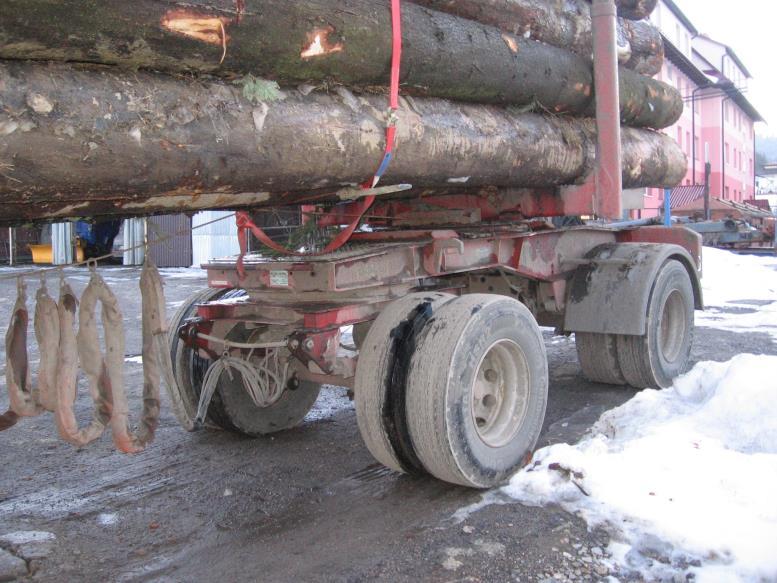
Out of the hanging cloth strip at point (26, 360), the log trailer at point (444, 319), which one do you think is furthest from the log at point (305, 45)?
the hanging cloth strip at point (26, 360)

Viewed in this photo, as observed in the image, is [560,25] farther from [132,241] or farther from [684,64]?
[684,64]

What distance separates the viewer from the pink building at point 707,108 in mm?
36719

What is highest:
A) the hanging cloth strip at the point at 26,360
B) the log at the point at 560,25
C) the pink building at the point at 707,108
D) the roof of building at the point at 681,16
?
the roof of building at the point at 681,16

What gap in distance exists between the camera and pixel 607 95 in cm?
545

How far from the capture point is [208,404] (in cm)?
496

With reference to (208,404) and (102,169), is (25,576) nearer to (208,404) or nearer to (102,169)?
(208,404)

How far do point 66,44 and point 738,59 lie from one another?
2265 inches

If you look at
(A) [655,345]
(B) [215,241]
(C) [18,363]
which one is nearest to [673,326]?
(A) [655,345]

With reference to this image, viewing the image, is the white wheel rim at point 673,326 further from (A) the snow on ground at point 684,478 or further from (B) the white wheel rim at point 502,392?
(B) the white wheel rim at point 502,392

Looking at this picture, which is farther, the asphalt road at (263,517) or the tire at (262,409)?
the tire at (262,409)

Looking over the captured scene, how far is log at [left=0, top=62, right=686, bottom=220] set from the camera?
2.73 metres

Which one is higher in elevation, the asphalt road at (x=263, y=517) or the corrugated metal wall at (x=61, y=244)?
the corrugated metal wall at (x=61, y=244)

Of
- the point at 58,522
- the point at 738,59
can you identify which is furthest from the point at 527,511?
the point at 738,59

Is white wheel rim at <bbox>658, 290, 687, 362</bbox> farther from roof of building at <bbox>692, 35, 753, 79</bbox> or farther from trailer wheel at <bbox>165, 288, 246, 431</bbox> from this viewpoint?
roof of building at <bbox>692, 35, 753, 79</bbox>
